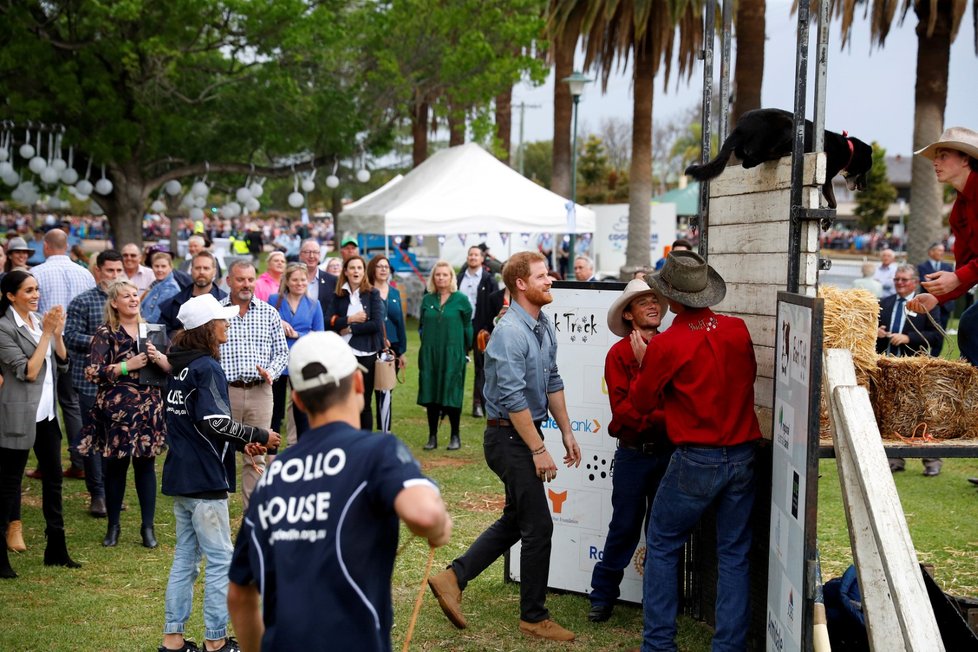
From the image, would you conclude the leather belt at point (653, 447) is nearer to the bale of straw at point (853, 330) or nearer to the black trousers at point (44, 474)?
the bale of straw at point (853, 330)

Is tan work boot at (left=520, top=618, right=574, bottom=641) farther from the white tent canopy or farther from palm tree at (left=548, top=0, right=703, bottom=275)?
palm tree at (left=548, top=0, right=703, bottom=275)

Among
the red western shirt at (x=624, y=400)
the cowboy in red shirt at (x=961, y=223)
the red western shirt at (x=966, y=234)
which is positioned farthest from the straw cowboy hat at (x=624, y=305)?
the red western shirt at (x=966, y=234)

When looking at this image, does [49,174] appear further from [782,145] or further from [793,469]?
[793,469]

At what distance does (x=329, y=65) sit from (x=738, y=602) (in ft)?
63.2

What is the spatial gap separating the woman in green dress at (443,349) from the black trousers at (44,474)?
4.41 meters

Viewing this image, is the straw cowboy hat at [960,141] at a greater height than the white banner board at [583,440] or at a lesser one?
greater

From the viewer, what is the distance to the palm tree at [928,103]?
690 inches

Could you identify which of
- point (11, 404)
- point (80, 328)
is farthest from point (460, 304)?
point (11, 404)

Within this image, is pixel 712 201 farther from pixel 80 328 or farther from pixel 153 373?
pixel 80 328

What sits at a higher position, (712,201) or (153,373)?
(712,201)

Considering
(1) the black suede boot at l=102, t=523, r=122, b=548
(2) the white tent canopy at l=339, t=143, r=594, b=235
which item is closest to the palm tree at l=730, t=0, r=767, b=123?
(2) the white tent canopy at l=339, t=143, r=594, b=235

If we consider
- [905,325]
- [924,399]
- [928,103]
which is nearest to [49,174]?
[905,325]

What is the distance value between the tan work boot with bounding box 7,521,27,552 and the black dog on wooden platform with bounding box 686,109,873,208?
521 cm

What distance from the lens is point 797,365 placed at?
418cm
